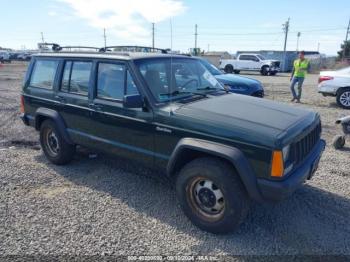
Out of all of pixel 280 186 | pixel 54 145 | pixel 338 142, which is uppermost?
pixel 280 186

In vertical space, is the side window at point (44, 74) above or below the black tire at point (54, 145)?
above

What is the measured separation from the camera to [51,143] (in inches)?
208

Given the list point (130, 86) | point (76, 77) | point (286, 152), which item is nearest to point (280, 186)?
point (286, 152)

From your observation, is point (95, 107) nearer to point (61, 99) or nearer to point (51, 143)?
point (61, 99)

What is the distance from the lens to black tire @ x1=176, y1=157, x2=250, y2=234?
312 cm

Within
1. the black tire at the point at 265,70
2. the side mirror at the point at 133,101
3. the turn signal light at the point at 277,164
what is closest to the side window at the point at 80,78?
the side mirror at the point at 133,101

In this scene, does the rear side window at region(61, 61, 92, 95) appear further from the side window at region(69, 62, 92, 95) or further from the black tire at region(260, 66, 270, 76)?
the black tire at region(260, 66, 270, 76)

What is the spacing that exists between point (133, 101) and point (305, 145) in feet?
6.46

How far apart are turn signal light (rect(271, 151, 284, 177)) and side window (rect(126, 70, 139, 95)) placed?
175cm

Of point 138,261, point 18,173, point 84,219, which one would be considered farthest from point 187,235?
point 18,173

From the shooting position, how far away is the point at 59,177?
188 inches

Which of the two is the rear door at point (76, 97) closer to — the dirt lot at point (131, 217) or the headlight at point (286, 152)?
the dirt lot at point (131, 217)

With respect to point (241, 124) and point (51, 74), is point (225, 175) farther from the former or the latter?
point (51, 74)

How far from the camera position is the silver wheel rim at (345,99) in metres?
10.6
